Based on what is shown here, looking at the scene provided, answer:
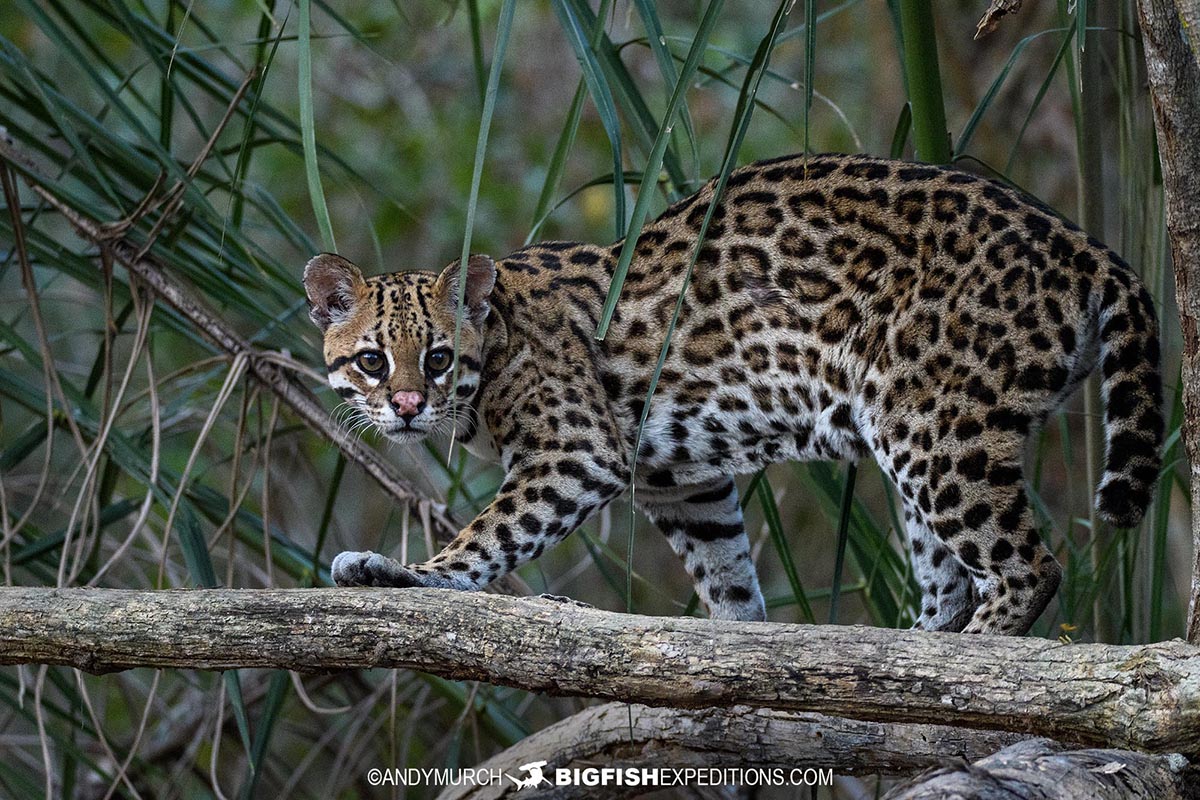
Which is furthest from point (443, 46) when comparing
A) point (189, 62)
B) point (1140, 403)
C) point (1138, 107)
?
point (1140, 403)

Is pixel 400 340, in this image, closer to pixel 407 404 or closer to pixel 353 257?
pixel 407 404

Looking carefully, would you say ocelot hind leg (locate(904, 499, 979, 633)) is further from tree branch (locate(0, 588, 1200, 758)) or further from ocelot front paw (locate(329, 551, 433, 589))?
tree branch (locate(0, 588, 1200, 758))

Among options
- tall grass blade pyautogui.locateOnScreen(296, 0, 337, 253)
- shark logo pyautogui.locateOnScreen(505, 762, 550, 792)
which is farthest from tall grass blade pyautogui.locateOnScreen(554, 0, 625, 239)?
shark logo pyautogui.locateOnScreen(505, 762, 550, 792)

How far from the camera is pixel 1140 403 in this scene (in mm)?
3816

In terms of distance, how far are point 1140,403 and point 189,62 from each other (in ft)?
10.5

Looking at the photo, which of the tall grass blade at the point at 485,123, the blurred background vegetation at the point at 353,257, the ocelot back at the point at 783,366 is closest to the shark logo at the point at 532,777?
the blurred background vegetation at the point at 353,257

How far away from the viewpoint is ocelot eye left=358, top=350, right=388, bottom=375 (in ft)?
15.0

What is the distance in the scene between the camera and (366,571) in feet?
12.1

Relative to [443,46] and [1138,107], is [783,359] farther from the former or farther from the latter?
[443,46]

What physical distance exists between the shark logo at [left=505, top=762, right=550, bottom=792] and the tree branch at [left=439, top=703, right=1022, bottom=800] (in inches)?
1.1

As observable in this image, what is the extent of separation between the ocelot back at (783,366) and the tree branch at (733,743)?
476mm

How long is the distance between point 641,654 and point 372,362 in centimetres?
208

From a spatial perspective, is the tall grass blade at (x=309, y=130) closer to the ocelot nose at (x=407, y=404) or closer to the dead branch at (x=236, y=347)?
the ocelot nose at (x=407, y=404)

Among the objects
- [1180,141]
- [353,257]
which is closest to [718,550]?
[1180,141]
